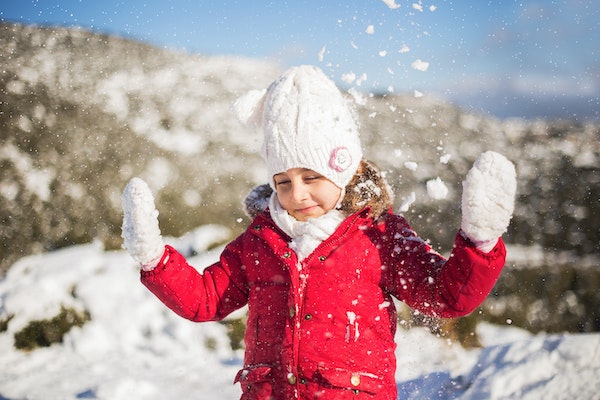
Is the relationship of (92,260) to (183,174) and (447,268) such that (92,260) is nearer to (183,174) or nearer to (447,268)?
(183,174)

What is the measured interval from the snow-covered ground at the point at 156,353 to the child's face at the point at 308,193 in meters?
1.72

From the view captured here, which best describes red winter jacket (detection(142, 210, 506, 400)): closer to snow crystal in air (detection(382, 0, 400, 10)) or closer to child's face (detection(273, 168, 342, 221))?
child's face (detection(273, 168, 342, 221))

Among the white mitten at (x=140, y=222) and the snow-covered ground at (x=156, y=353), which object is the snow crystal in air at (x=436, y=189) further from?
the snow-covered ground at (x=156, y=353)

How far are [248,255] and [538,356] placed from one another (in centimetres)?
199

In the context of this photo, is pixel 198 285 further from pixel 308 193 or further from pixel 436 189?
pixel 436 189

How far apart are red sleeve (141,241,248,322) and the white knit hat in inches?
16.4

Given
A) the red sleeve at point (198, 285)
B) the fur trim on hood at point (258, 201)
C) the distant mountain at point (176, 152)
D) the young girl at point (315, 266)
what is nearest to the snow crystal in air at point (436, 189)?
the young girl at point (315, 266)

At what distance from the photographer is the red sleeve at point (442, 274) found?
163cm

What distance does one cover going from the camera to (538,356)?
309 centimetres

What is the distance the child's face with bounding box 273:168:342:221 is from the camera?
6.61 ft

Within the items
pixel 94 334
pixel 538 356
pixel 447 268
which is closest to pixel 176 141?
pixel 94 334

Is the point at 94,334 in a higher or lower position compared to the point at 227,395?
higher

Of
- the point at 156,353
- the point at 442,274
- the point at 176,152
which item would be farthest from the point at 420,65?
the point at 176,152

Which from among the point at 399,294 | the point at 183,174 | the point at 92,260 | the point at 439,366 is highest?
the point at 183,174
